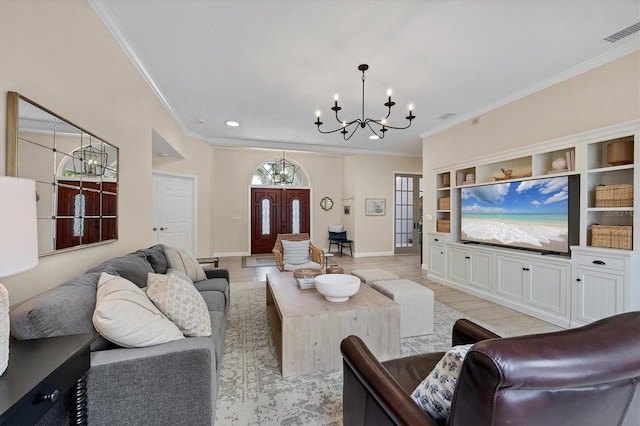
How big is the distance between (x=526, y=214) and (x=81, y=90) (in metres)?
4.52

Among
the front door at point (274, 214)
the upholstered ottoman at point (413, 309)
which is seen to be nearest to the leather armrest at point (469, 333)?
the upholstered ottoman at point (413, 309)

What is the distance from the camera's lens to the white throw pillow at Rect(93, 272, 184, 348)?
46.8 inches

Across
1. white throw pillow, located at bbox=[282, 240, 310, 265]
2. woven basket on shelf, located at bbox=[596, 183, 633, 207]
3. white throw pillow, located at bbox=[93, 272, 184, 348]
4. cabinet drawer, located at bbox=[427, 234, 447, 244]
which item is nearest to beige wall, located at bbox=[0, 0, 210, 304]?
white throw pillow, located at bbox=[93, 272, 184, 348]

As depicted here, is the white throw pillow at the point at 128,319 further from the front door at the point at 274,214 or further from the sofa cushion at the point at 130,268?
the front door at the point at 274,214

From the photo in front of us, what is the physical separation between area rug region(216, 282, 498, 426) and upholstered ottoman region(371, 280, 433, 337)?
0.25ft

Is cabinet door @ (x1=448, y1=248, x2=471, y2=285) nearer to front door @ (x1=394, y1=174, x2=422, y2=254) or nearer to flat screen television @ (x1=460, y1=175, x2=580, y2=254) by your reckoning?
flat screen television @ (x1=460, y1=175, x2=580, y2=254)

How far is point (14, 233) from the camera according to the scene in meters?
0.84

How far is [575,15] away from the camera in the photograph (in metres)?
2.16

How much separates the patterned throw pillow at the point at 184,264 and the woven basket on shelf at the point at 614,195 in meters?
4.14

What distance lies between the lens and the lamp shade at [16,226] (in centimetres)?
81

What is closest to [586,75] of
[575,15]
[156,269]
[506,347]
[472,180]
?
[575,15]

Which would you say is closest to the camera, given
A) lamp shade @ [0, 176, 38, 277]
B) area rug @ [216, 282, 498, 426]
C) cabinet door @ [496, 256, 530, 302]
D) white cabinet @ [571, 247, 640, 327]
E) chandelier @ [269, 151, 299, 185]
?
lamp shade @ [0, 176, 38, 277]

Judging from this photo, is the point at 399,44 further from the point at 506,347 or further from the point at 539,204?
the point at 506,347

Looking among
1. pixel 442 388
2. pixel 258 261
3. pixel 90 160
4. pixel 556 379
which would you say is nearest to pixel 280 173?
pixel 258 261
